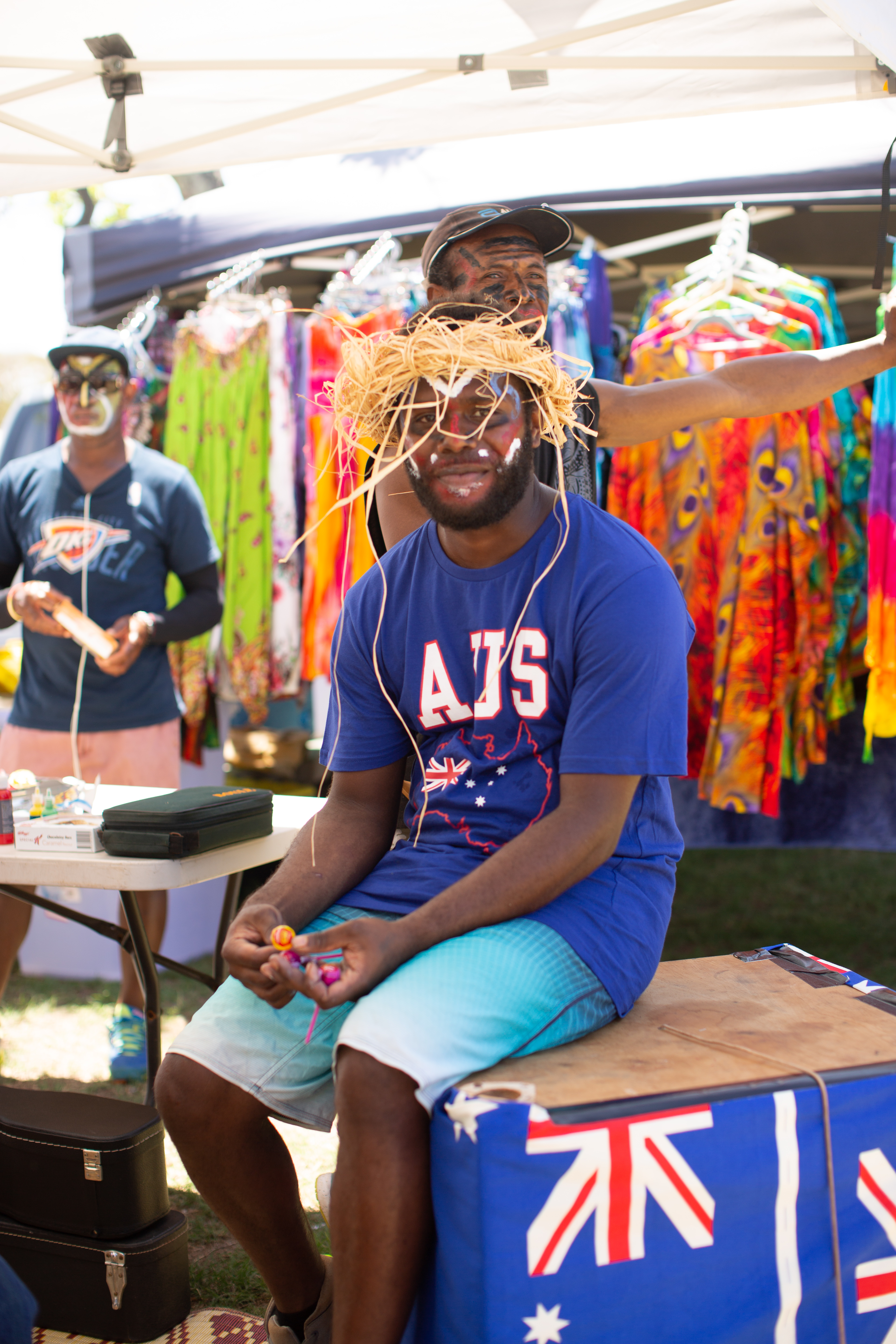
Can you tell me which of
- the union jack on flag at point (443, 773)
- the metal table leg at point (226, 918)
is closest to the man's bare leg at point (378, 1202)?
the union jack on flag at point (443, 773)

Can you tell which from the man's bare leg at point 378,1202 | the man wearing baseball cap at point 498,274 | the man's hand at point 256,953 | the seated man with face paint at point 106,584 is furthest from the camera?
the seated man with face paint at point 106,584

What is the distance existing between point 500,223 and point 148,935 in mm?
2358

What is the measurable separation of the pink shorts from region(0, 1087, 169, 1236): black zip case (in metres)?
1.37

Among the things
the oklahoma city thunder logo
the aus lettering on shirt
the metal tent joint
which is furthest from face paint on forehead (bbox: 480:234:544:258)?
the oklahoma city thunder logo

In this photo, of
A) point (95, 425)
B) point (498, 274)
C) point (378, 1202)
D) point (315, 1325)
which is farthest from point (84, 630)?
point (378, 1202)

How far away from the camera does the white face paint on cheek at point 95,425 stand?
352 centimetres

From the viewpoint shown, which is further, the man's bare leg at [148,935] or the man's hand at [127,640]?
the man's bare leg at [148,935]

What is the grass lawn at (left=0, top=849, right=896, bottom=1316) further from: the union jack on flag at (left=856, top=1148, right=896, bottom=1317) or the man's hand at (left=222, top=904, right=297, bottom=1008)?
the union jack on flag at (left=856, top=1148, right=896, bottom=1317)

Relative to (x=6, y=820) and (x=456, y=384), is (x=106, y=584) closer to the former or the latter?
(x=6, y=820)

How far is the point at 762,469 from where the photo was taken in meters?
3.50

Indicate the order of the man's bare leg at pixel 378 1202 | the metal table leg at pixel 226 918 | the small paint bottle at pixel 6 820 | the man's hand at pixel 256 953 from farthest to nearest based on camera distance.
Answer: the metal table leg at pixel 226 918, the small paint bottle at pixel 6 820, the man's hand at pixel 256 953, the man's bare leg at pixel 378 1202

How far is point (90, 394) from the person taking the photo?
11.6 feet

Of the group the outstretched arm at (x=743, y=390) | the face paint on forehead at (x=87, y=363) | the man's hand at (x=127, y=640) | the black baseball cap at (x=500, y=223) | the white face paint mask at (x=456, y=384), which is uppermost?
the face paint on forehead at (x=87, y=363)

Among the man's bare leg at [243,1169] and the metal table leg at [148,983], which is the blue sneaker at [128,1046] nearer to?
the metal table leg at [148,983]
